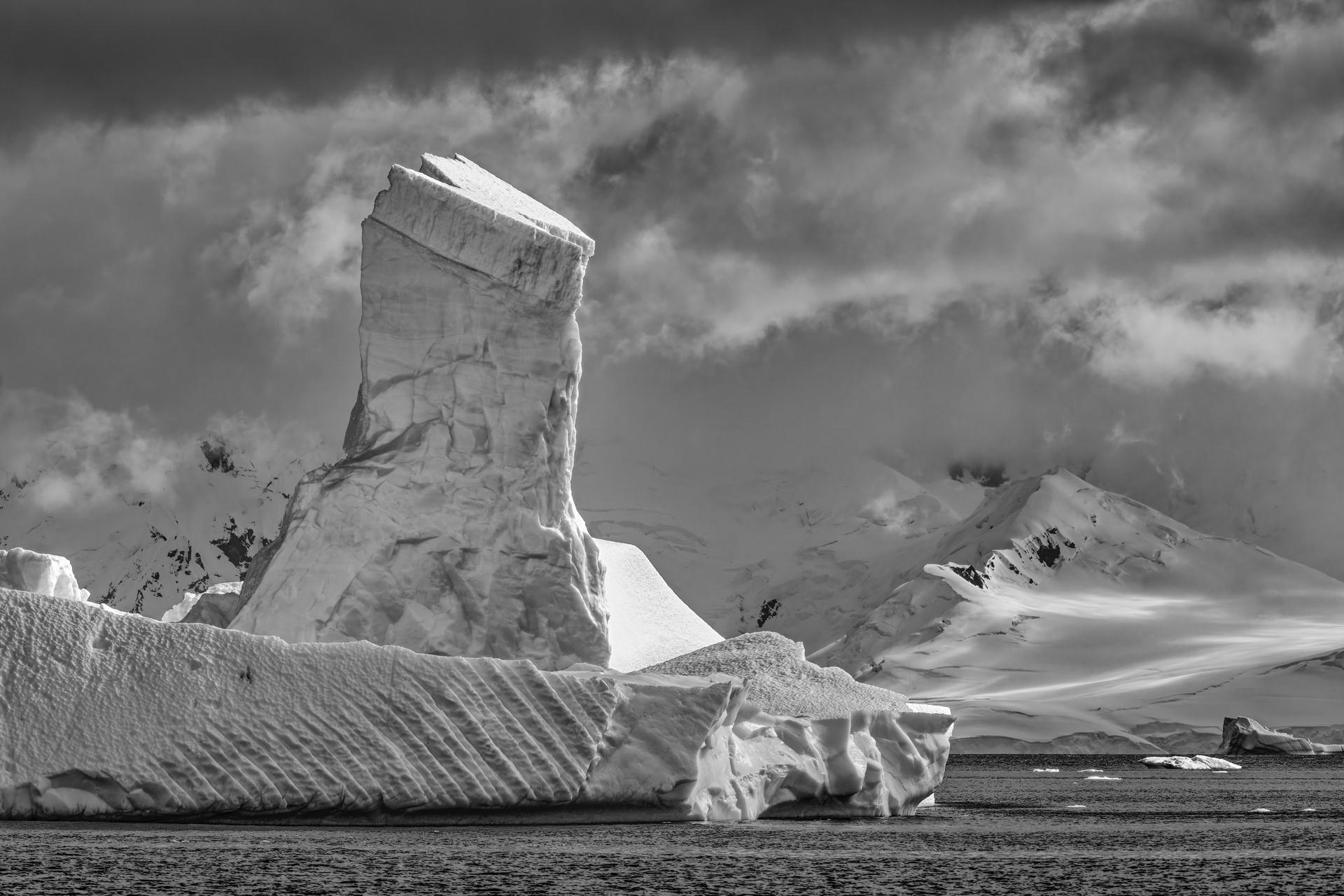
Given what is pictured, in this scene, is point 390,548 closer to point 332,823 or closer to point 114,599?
point 332,823

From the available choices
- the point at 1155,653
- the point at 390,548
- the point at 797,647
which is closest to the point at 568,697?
the point at 797,647

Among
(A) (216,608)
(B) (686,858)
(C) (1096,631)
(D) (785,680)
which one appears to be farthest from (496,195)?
(C) (1096,631)

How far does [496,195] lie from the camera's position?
29.9 m

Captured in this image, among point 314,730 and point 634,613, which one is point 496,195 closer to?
point 634,613

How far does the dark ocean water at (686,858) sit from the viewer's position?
1340 centimetres

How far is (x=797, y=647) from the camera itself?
25578 mm

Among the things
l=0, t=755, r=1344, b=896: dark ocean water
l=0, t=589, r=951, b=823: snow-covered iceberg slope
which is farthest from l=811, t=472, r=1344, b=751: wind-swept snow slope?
l=0, t=589, r=951, b=823: snow-covered iceberg slope

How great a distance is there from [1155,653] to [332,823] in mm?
111407

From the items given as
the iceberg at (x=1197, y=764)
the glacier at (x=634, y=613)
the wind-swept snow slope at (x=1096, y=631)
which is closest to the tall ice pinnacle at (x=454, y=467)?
the glacier at (x=634, y=613)

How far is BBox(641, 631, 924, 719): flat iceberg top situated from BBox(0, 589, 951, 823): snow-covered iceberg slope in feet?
10.6

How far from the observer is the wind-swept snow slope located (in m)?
99.3

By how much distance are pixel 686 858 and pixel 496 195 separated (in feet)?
54.6

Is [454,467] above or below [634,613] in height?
above

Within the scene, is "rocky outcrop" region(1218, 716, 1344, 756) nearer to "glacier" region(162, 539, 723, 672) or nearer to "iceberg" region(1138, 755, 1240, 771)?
"iceberg" region(1138, 755, 1240, 771)
